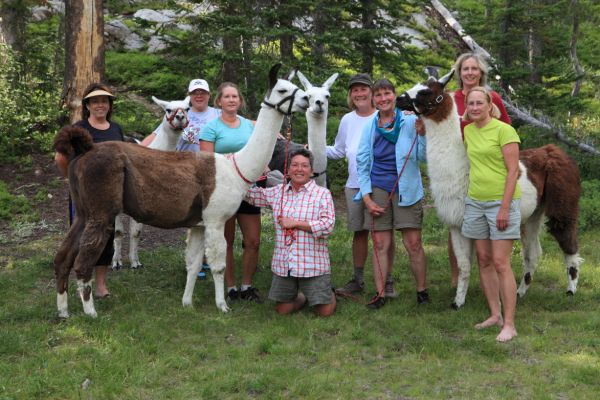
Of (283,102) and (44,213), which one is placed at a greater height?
(283,102)

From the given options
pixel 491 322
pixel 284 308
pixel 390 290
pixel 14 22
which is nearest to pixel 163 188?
pixel 284 308

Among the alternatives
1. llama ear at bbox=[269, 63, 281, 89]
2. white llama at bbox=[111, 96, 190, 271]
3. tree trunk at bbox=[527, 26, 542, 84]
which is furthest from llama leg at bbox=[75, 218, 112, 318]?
tree trunk at bbox=[527, 26, 542, 84]

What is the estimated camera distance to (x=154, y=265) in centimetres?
687

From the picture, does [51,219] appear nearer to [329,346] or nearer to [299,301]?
[299,301]

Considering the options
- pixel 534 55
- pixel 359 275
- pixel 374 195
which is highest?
pixel 534 55

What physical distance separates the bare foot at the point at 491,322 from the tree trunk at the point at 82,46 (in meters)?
5.77

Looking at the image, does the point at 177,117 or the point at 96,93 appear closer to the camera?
the point at 96,93

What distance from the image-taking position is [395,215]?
5.29 m

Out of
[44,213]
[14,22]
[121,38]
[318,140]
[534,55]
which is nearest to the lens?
[318,140]

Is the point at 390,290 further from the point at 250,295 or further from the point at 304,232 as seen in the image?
the point at 250,295

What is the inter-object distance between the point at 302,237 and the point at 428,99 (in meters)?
1.53

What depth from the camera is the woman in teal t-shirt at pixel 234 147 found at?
5507 millimetres

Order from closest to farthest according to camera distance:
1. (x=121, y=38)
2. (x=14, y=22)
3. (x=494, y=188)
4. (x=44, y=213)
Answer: (x=494, y=188), (x=44, y=213), (x=14, y=22), (x=121, y=38)

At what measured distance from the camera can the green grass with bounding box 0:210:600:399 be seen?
3.73 metres
